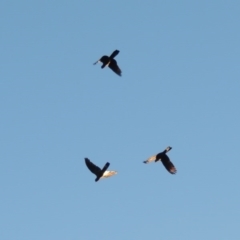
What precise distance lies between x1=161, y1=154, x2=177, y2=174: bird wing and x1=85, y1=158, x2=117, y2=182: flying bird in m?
4.00

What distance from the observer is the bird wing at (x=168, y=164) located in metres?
56.5

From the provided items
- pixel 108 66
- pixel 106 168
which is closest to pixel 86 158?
pixel 106 168

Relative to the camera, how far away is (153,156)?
186 feet

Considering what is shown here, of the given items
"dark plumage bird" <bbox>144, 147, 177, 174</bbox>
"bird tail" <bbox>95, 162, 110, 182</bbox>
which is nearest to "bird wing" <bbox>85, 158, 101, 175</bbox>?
"bird tail" <bbox>95, 162, 110, 182</bbox>

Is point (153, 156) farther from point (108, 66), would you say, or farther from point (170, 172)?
point (108, 66)

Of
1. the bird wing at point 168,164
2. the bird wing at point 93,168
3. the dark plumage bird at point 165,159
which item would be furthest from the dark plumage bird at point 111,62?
the bird wing at point 93,168

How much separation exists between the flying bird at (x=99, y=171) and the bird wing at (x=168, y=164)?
4.00 m

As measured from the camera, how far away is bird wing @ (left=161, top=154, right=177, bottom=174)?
56531 millimetres

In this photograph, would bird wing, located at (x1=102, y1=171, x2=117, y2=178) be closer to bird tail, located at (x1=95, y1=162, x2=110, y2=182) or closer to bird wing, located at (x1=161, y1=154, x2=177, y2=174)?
bird tail, located at (x1=95, y1=162, x2=110, y2=182)

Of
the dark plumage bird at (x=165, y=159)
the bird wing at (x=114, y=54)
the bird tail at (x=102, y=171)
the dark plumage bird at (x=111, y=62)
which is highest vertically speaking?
the bird wing at (x=114, y=54)

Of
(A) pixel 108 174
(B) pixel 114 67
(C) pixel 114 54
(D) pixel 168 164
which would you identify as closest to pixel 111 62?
(B) pixel 114 67

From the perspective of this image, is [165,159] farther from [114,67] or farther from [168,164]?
[114,67]

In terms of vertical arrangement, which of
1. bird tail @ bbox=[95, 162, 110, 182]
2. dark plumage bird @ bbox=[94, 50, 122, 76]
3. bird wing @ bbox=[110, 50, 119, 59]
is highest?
bird wing @ bbox=[110, 50, 119, 59]

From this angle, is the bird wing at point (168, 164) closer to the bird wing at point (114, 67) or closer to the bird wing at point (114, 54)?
the bird wing at point (114, 67)
